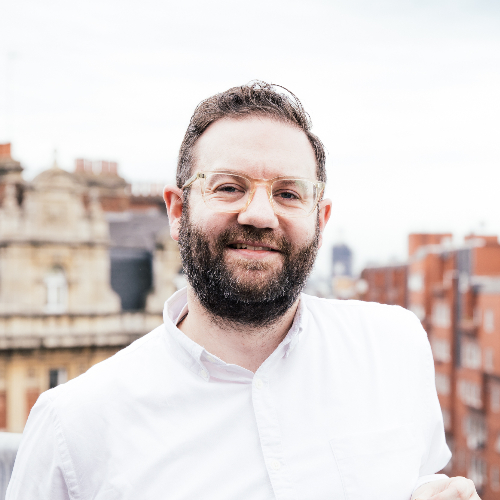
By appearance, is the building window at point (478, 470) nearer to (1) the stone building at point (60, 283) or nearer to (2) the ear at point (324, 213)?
(1) the stone building at point (60, 283)

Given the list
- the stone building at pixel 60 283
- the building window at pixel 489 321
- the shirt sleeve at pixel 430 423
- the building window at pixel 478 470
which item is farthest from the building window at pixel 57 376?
the shirt sleeve at pixel 430 423

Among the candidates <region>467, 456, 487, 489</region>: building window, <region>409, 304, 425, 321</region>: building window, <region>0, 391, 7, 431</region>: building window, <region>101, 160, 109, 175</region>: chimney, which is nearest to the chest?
<region>0, 391, 7, 431</region>: building window

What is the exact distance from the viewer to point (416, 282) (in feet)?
89.5

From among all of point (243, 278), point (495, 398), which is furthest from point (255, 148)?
point (495, 398)

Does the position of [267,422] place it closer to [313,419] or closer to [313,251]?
[313,419]

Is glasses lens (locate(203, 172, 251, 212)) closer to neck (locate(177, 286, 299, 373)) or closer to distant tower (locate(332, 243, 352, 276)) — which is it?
neck (locate(177, 286, 299, 373))

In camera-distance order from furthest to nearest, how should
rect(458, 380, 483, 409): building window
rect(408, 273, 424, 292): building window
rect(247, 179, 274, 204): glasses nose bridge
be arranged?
1. rect(408, 273, 424, 292): building window
2. rect(458, 380, 483, 409): building window
3. rect(247, 179, 274, 204): glasses nose bridge

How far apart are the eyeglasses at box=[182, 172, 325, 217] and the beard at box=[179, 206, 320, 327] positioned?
0.09 metres

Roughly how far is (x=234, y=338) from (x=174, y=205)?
55 centimetres

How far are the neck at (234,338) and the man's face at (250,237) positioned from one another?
54mm

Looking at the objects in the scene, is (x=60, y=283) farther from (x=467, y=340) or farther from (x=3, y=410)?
(x=467, y=340)

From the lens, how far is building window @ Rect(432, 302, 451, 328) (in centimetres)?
2457

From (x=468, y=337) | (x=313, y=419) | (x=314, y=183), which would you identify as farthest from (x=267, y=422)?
(x=468, y=337)

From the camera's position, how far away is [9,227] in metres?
18.4
